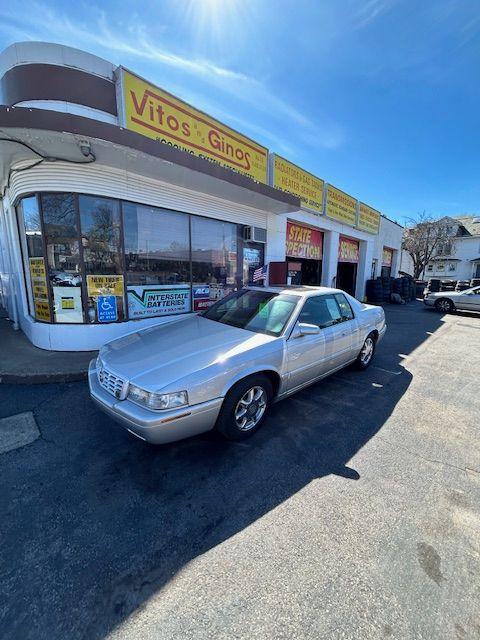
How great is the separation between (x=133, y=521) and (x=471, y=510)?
2655 millimetres

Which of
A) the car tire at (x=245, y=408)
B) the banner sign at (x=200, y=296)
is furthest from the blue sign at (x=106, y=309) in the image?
the car tire at (x=245, y=408)

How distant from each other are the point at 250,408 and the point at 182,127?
608 centimetres

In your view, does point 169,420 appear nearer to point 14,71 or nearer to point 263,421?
point 263,421

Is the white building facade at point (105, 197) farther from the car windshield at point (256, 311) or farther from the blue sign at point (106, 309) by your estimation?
the car windshield at point (256, 311)

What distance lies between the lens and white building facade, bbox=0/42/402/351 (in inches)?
188

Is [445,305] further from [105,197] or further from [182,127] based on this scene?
[105,197]

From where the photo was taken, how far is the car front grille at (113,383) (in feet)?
8.80

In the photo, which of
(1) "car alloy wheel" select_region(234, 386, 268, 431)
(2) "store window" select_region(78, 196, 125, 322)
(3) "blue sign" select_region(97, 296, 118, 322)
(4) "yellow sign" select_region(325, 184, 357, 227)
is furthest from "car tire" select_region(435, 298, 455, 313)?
(3) "blue sign" select_region(97, 296, 118, 322)

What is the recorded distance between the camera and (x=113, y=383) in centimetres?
281

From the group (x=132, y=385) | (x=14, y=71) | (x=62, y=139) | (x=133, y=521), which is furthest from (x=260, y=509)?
(x=14, y=71)

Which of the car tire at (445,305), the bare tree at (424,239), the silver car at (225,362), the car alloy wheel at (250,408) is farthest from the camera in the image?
the bare tree at (424,239)

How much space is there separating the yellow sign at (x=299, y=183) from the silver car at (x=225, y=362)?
5.86m

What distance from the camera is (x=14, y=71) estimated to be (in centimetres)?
492

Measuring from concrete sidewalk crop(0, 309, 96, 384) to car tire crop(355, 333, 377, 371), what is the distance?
15.2ft
